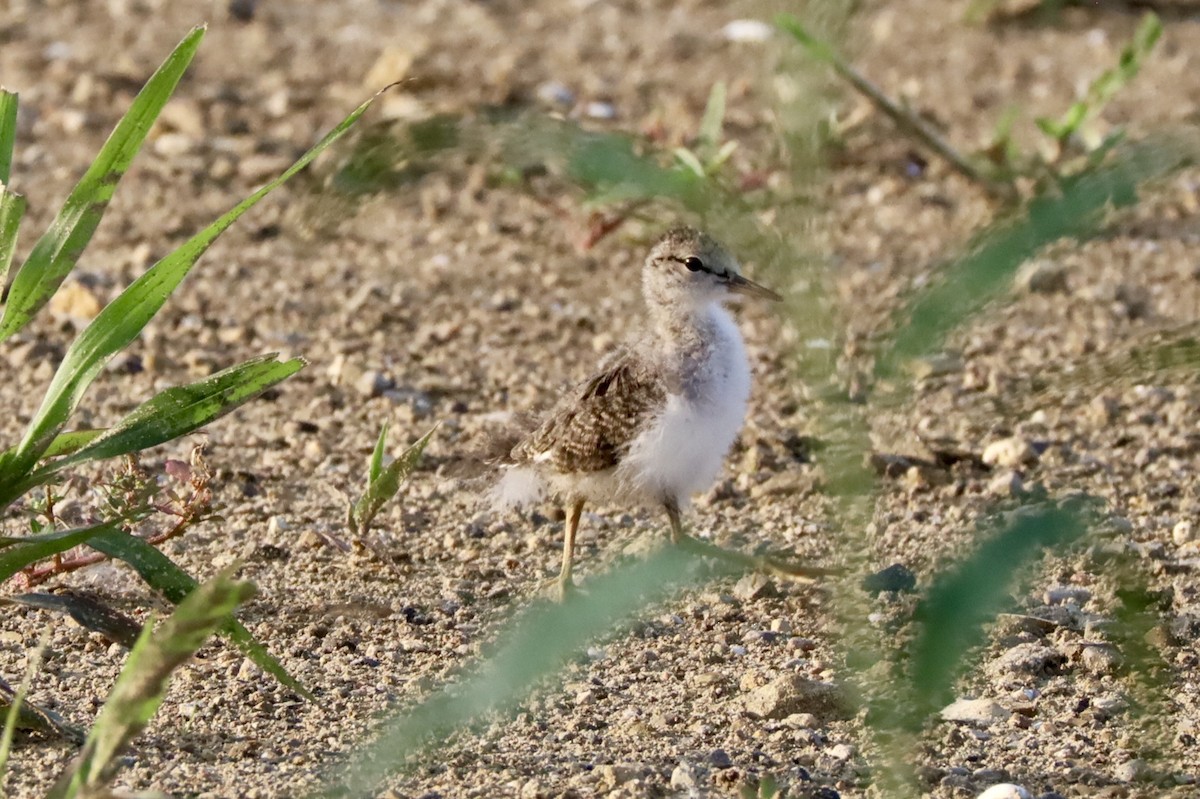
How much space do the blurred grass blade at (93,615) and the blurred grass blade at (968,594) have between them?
190 cm

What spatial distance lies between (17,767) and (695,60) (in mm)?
6425

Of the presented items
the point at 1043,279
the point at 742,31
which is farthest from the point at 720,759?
the point at 742,31

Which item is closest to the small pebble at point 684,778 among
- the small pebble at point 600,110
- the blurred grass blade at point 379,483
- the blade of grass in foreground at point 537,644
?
the blade of grass in foreground at point 537,644

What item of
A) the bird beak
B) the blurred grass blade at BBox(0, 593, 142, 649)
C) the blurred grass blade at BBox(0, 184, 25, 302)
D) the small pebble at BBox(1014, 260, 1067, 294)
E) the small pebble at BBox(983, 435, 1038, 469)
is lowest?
the blurred grass blade at BBox(0, 593, 142, 649)

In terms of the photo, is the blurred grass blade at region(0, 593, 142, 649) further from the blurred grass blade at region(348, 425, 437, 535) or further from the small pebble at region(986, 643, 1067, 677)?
the small pebble at region(986, 643, 1067, 677)

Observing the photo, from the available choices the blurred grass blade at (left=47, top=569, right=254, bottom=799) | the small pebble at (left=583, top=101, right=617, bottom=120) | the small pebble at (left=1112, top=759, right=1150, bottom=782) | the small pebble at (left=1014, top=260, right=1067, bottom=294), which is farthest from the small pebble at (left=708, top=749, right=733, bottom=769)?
the small pebble at (left=583, top=101, right=617, bottom=120)

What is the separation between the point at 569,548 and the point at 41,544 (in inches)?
63.5

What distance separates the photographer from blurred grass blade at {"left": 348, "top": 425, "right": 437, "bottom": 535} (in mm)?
4596

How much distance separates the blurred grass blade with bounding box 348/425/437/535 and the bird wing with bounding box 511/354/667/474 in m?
0.39

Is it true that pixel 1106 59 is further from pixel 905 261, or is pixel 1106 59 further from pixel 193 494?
pixel 193 494

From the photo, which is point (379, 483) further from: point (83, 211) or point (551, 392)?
point (551, 392)

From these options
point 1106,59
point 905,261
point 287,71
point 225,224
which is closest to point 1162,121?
point 1106,59

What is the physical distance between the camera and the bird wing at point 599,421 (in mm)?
4762

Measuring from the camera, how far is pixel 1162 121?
317 inches
